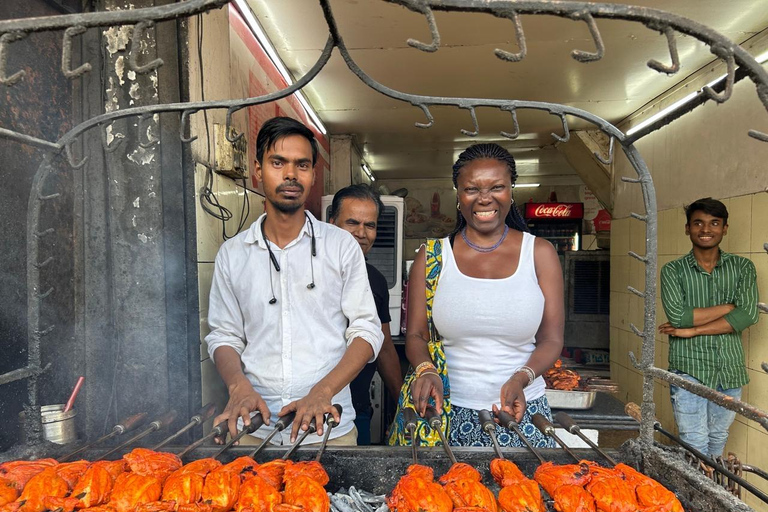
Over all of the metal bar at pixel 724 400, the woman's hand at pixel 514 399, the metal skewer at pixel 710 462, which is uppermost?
the metal bar at pixel 724 400

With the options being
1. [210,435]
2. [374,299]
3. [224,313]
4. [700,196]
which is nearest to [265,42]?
[374,299]

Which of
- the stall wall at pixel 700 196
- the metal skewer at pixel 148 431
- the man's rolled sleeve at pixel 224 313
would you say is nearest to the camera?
the metal skewer at pixel 148 431

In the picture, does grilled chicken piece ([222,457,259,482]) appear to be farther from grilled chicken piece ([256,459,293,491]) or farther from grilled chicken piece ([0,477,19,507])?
grilled chicken piece ([0,477,19,507])

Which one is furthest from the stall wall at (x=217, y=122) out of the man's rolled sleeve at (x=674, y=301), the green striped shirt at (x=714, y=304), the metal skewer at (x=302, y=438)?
the green striped shirt at (x=714, y=304)

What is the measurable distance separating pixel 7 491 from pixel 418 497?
1.21m

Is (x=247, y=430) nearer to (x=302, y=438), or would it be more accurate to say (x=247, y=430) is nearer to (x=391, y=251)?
(x=302, y=438)

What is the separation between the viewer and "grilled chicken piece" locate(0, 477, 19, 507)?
4.62ft

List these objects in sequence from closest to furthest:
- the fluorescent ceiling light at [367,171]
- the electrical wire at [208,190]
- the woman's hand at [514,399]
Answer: the woman's hand at [514,399] → the electrical wire at [208,190] → the fluorescent ceiling light at [367,171]

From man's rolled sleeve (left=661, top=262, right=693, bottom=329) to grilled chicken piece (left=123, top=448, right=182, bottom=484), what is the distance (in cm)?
404

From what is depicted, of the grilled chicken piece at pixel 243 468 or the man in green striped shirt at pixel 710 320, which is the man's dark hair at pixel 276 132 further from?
the man in green striped shirt at pixel 710 320

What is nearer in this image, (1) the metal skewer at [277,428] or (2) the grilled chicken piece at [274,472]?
(2) the grilled chicken piece at [274,472]

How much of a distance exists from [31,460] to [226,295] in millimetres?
939

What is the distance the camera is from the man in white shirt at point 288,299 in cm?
219

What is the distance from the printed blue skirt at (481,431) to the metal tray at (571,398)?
0.97m
